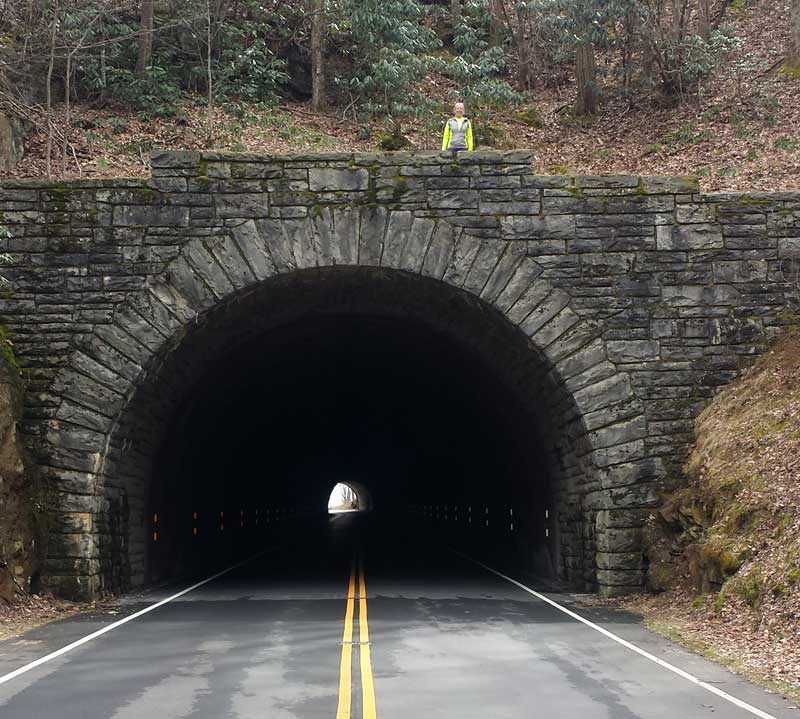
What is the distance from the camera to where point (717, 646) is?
11.8m

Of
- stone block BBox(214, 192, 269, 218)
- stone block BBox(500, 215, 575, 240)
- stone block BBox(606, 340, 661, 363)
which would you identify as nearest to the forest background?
stone block BBox(500, 215, 575, 240)

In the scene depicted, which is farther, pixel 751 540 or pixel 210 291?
pixel 210 291

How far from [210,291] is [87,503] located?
159 inches

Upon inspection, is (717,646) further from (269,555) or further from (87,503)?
(269,555)

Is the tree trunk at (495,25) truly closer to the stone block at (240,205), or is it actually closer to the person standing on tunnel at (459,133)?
the person standing on tunnel at (459,133)

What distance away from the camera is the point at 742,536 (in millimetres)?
13922

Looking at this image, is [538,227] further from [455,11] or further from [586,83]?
[455,11]

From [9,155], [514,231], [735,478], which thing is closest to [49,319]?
[514,231]

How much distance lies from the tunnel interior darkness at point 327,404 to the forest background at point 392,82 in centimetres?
842

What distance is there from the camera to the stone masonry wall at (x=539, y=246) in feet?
54.9

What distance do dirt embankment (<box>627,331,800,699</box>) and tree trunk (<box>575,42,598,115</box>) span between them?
21.6 meters

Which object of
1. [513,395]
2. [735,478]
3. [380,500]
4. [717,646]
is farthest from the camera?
[380,500]

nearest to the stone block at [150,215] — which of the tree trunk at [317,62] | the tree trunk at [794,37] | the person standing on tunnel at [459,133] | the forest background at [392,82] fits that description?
the person standing on tunnel at [459,133]

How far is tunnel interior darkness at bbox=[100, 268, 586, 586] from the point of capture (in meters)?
17.9
